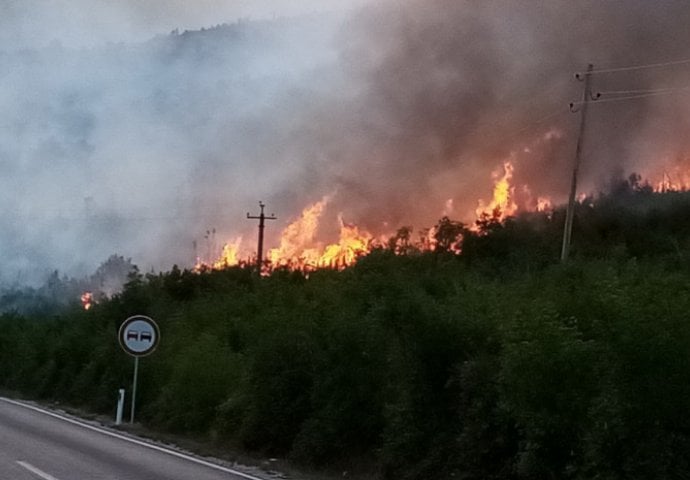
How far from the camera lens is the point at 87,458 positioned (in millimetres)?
16906

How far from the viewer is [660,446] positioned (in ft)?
36.1

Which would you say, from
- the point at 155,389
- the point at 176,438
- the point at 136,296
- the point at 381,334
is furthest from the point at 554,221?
the point at 381,334

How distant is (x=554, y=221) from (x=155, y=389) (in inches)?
1315

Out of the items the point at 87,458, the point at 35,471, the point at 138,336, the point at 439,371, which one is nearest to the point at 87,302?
the point at 138,336

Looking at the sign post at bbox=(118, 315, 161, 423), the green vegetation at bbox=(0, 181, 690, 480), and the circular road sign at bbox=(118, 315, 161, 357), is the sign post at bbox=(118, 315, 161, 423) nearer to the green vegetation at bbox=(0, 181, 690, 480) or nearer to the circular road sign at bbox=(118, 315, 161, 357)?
the circular road sign at bbox=(118, 315, 161, 357)

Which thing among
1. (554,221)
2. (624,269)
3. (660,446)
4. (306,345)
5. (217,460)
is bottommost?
(217,460)

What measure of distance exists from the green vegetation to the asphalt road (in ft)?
7.07

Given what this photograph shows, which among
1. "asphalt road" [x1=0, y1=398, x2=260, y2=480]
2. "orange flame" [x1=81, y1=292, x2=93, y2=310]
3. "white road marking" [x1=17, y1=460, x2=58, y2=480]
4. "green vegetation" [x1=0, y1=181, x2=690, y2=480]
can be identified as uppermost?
"orange flame" [x1=81, y1=292, x2=93, y2=310]

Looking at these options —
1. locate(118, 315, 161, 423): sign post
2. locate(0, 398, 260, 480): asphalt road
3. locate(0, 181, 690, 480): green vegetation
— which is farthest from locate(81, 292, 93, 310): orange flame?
locate(0, 398, 260, 480): asphalt road

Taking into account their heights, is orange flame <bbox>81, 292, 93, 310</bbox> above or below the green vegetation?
above

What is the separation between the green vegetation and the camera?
439 inches

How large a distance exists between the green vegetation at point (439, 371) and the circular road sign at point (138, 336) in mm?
957

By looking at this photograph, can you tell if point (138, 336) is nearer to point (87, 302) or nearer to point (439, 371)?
point (439, 371)

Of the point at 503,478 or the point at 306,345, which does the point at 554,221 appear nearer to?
the point at 306,345
